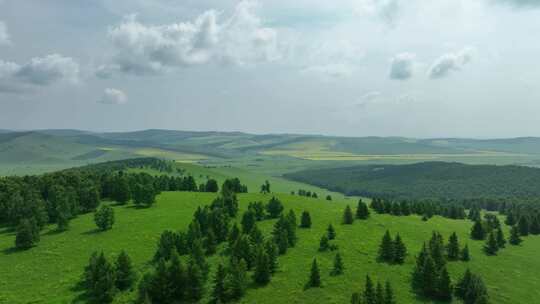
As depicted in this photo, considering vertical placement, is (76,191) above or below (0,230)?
above

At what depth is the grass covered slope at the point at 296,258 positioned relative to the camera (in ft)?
252

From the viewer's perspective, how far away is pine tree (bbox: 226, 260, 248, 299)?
2948 inches

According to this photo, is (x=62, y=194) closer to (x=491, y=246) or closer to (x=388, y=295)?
(x=388, y=295)

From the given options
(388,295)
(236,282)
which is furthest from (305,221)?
(388,295)

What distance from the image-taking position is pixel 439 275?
77875mm

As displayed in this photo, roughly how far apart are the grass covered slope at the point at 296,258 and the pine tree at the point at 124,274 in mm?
3645

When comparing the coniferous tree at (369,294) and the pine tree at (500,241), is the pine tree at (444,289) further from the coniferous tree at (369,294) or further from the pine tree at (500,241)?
the pine tree at (500,241)

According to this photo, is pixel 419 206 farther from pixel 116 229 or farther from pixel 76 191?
pixel 76 191

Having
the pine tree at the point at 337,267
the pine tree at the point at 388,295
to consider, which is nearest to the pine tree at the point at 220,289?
the pine tree at the point at 337,267

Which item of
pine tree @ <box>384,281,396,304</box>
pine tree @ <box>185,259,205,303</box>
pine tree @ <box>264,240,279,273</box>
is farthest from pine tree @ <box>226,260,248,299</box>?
pine tree @ <box>384,281,396,304</box>

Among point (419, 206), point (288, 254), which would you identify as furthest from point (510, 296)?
point (419, 206)

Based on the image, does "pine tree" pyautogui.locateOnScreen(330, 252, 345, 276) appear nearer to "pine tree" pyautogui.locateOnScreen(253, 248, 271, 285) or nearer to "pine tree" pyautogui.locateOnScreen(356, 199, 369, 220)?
"pine tree" pyautogui.locateOnScreen(253, 248, 271, 285)

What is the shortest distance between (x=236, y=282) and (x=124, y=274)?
2446 centimetres

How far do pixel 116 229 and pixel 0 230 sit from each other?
37.6 meters
